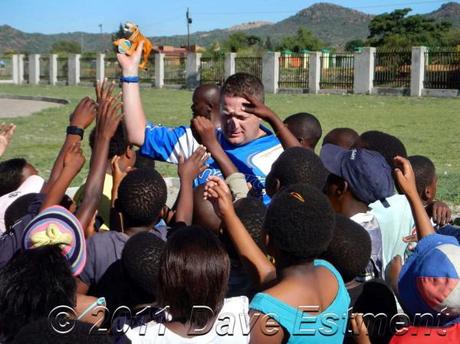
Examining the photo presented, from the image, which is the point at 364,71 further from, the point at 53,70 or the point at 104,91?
the point at 104,91

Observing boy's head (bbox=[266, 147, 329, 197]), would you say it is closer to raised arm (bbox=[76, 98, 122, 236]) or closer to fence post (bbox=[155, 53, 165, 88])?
raised arm (bbox=[76, 98, 122, 236])

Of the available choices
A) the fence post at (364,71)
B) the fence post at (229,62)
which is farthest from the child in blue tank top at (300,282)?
the fence post at (229,62)

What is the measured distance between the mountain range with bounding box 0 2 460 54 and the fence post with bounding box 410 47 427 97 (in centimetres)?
11985

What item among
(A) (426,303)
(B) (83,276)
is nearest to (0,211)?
(B) (83,276)

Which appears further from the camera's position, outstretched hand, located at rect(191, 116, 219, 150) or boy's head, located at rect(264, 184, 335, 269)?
outstretched hand, located at rect(191, 116, 219, 150)

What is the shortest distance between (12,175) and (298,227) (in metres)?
2.42

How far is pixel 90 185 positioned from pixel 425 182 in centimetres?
200

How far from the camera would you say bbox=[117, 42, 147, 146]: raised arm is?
389 cm

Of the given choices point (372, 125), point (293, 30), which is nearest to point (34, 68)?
point (372, 125)

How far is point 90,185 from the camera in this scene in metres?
3.42

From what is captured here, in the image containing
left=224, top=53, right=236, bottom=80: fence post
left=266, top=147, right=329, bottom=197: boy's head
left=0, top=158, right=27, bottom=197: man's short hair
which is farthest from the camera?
left=224, top=53, right=236, bottom=80: fence post

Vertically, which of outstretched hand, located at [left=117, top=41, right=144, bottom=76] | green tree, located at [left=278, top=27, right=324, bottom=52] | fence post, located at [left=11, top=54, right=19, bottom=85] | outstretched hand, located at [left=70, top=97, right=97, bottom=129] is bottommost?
outstretched hand, located at [left=70, top=97, right=97, bottom=129]

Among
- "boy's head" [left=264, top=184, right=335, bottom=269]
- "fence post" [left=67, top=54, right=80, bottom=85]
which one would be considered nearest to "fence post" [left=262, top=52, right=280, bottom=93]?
"fence post" [left=67, top=54, right=80, bottom=85]

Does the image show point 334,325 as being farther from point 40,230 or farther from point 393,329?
point 40,230
